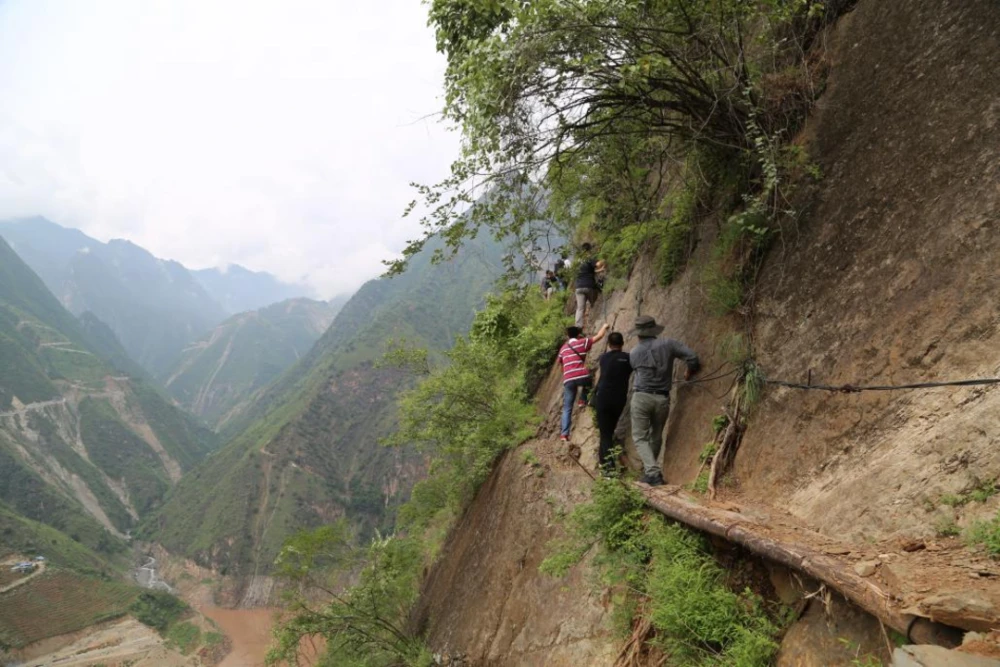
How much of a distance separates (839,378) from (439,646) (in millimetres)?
9679

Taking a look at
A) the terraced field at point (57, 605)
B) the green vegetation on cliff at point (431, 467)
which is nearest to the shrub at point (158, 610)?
the terraced field at point (57, 605)

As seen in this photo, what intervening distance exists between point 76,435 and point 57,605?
7243cm

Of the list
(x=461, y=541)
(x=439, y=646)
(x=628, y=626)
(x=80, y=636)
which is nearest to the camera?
(x=628, y=626)

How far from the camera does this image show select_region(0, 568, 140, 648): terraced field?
55.3 metres

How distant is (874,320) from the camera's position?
4.21 meters

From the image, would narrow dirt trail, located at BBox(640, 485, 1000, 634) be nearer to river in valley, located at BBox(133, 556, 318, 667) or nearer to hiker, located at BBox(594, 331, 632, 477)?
hiker, located at BBox(594, 331, 632, 477)

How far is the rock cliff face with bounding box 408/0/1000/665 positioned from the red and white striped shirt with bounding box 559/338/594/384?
195 centimetres

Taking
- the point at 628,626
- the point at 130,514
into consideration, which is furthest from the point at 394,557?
the point at 130,514

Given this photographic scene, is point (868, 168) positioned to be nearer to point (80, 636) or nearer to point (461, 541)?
point (461, 541)

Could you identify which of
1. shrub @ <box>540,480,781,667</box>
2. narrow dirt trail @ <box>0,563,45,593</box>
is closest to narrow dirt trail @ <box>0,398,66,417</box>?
narrow dirt trail @ <box>0,563,45,593</box>

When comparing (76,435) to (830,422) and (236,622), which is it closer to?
(236,622)

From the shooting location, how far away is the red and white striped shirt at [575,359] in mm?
8328

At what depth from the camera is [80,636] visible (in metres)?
58.2

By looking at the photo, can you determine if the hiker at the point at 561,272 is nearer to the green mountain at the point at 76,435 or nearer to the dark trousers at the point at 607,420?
the dark trousers at the point at 607,420
